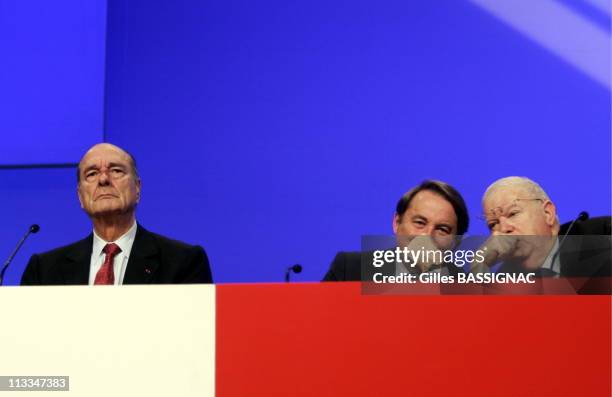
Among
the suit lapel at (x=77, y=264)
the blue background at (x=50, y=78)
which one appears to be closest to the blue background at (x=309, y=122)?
the blue background at (x=50, y=78)

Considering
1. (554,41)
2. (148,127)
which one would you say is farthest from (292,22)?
(554,41)

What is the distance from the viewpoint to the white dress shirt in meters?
2.79

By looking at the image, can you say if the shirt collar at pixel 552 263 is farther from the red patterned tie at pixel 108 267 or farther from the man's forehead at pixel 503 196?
the red patterned tie at pixel 108 267

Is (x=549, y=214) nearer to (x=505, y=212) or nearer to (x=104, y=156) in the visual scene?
(x=505, y=212)

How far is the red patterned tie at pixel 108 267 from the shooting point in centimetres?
275

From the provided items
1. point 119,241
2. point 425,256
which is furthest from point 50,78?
point 425,256

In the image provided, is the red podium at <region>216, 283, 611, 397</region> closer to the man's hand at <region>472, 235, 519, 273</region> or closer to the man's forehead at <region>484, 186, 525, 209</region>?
the man's hand at <region>472, 235, 519, 273</region>

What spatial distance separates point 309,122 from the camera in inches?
190

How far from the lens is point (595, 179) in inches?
181

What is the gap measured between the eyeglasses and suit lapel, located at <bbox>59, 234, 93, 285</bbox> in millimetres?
1060

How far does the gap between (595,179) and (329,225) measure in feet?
3.82

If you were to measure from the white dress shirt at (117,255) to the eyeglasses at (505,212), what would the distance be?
37.7 inches

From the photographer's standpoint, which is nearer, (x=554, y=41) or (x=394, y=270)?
(x=394, y=270)

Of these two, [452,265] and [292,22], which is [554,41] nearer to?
[292,22]
